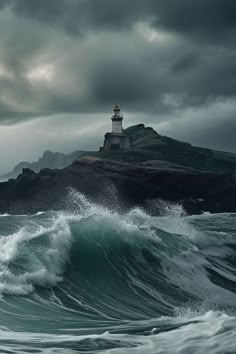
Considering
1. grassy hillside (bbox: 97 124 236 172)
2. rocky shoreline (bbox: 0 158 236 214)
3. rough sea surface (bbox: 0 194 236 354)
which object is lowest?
rough sea surface (bbox: 0 194 236 354)

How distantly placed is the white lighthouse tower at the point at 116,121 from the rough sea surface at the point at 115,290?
242 ft

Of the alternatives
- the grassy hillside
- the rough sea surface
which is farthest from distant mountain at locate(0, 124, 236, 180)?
the rough sea surface

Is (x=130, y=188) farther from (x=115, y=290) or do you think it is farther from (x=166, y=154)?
(x=115, y=290)

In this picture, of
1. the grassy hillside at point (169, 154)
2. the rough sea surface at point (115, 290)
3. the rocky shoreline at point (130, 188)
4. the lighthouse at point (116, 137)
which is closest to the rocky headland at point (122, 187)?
the rocky shoreline at point (130, 188)

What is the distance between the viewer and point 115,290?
49.8ft

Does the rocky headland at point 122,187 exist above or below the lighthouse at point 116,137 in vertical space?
below

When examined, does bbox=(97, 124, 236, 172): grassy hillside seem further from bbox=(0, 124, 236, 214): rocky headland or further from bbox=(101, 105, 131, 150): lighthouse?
bbox=(0, 124, 236, 214): rocky headland

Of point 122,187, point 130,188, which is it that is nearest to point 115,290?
point 130,188

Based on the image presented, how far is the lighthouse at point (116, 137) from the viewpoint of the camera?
96.7 meters

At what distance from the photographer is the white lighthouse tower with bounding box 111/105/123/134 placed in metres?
96.5

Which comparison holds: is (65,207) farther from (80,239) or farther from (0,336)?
(0,336)

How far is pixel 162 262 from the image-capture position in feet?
60.8

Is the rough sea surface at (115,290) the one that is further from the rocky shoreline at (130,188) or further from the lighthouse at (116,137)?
the lighthouse at (116,137)

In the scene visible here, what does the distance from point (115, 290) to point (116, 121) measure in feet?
273
